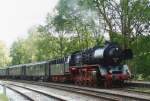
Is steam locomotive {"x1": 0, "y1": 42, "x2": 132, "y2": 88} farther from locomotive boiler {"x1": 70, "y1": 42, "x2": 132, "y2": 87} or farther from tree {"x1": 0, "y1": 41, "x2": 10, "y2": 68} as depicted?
tree {"x1": 0, "y1": 41, "x2": 10, "y2": 68}

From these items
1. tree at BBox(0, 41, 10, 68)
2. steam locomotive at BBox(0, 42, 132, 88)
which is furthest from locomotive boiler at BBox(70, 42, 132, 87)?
tree at BBox(0, 41, 10, 68)

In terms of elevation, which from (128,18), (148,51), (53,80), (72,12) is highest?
(72,12)

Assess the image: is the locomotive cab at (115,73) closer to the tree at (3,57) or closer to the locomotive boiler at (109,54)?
the locomotive boiler at (109,54)

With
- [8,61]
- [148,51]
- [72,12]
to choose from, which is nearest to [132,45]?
[148,51]

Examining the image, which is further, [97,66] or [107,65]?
[97,66]

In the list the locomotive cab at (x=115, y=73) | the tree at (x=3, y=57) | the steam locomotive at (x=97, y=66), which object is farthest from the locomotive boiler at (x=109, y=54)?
the tree at (x=3, y=57)

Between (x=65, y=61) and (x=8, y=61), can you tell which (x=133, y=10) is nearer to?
(x=65, y=61)

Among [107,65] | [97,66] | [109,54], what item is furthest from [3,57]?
[109,54]

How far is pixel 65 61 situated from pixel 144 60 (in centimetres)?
710

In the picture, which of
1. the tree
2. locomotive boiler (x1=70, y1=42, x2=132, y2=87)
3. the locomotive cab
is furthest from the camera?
the tree

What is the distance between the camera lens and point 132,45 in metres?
36.5

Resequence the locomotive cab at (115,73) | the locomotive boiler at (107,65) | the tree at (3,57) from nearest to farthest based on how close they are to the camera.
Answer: the locomotive cab at (115,73) < the locomotive boiler at (107,65) < the tree at (3,57)

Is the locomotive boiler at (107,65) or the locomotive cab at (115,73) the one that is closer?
the locomotive cab at (115,73)

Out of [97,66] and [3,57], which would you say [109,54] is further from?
[3,57]
